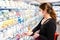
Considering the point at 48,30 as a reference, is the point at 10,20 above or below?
above

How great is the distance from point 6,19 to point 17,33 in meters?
0.50

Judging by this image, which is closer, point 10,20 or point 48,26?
point 10,20

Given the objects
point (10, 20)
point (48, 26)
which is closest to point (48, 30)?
point (48, 26)

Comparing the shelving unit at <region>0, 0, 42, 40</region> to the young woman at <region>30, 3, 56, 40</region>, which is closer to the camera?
the shelving unit at <region>0, 0, 42, 40</region>

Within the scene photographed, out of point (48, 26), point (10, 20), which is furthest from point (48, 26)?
point (10, 20)

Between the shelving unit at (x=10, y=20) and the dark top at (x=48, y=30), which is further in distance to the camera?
the dark top at (x=48, y=30)

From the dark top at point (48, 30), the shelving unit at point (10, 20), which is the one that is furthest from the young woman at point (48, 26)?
the shelving unit at point (10, 20)

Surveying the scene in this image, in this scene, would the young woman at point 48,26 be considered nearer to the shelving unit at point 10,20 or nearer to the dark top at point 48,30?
the dark top at point 48,30

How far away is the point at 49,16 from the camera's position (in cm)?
262

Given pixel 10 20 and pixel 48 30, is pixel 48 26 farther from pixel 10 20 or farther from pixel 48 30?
pixel 10 20

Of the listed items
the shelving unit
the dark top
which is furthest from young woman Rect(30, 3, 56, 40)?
the shelving unit

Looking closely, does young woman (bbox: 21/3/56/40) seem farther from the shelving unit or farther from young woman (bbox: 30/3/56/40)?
the shelving unit

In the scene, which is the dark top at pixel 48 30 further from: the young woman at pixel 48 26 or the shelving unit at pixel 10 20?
the shelving unit at pixel 10 20

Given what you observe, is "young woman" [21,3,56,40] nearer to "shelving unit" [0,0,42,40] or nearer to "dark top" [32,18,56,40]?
"dark top" [32,18,56,40]
